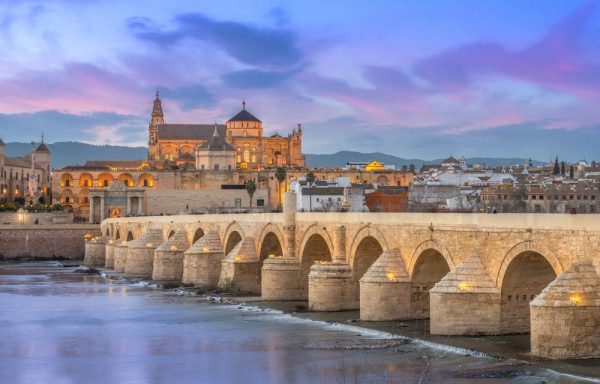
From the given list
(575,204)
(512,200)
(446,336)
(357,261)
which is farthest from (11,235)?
(446,336)

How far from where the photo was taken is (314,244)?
37.9 meters

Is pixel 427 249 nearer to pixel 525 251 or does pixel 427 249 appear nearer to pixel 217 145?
pixel 525 251

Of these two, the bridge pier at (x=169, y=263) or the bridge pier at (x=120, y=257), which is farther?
the bridge pier at (x=120, y=257)

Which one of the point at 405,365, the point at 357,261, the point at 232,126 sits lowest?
the point at 405,365

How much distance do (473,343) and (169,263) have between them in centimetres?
2965

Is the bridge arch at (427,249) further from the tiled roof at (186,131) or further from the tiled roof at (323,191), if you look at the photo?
the tiled roof at (186,131)

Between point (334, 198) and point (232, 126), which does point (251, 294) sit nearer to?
point (334, 198)

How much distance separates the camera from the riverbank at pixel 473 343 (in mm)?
20781

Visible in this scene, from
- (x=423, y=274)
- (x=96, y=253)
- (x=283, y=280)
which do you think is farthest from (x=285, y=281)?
(x=96, y=253)

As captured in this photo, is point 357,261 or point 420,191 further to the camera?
point 420,191

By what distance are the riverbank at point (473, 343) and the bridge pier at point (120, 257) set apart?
28.0 meters

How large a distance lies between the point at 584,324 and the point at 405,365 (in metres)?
4.10

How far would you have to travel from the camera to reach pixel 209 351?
27.2 metres

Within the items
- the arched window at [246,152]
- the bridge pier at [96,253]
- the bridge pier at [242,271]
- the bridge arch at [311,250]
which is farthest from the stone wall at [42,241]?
the arched window at [246,152]
